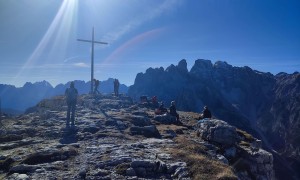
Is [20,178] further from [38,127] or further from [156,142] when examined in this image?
[38,127]

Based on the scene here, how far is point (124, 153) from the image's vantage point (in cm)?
1995

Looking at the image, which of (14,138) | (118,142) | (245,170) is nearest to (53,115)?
(14,138)

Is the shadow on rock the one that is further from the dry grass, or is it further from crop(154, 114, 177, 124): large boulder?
crop(154, 114, 177, 124): large boulder

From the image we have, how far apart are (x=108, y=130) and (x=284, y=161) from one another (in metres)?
174

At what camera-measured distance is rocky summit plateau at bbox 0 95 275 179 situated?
16219 millimetres

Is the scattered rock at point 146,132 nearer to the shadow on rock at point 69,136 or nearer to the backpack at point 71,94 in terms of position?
the shadow on rock at point 69,136

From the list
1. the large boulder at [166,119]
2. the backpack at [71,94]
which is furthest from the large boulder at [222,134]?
the backpack at [71,94]

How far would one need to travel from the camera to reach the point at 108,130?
95.6 feet

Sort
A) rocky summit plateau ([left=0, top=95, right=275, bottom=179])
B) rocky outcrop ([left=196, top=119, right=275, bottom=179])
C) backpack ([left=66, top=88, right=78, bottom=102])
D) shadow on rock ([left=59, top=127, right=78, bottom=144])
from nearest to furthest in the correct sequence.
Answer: rocky summit plateau ([left=0, top=95, right=275, bottom=179]) → rocky outcrop ([left=196, top=119, right=275, bottom=179]) → shadow on rock ([left=59, top=127, right=78, bottom=144]) → backpack ([left=66, top=88, right=78, bottom=102])

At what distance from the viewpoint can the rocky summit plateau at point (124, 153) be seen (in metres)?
16.2

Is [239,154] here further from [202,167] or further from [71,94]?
[71,94]

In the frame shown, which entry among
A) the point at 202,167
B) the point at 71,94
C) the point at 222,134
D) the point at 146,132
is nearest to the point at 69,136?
the point at 146,132

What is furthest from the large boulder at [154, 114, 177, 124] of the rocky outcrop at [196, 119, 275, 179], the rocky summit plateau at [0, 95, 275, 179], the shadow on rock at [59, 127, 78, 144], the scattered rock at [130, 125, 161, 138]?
the shadow on rock at [59, 127, 78, 144]

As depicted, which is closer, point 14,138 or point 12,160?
point 12,160
